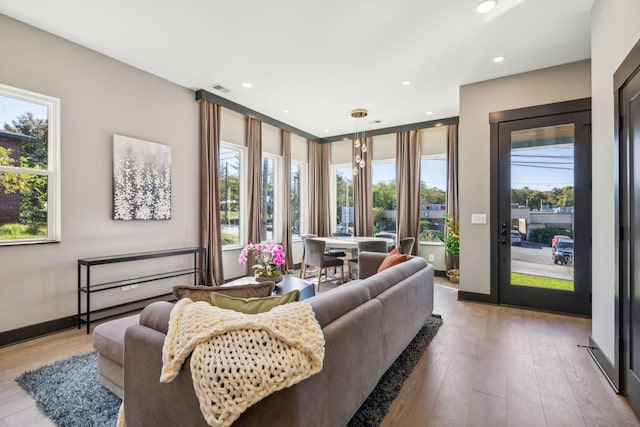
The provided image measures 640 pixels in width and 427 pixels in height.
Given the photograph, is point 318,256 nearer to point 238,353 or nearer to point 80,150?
point 80,150

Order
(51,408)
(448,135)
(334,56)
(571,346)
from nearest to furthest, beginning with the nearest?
(51,408) < (571,346) < (334,56) < (448,135)

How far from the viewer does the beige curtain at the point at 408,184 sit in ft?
19.6

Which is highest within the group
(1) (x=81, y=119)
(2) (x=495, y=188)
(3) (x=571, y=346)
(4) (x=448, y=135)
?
(4) (x=448, y=135)

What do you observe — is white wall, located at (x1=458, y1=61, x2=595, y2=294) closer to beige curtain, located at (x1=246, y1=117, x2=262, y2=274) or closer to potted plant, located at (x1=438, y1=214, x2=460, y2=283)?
potted plant, located at (x1=438, y1=214, x2=460, y2=283)

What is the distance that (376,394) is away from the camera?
200 centimetres

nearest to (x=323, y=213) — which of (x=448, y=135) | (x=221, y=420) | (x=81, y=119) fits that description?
(x=448, y=135)

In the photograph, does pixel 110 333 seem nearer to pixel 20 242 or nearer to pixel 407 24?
pixel 20 242

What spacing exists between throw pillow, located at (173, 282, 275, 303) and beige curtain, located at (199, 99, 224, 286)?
3061mm

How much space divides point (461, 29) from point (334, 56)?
1.32m

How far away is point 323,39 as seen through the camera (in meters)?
3.13

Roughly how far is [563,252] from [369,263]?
2302 mm

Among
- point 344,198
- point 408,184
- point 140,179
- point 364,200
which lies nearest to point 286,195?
point 344,198

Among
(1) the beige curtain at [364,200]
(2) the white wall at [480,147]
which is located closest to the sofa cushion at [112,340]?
(2) the white wall at [480,147]

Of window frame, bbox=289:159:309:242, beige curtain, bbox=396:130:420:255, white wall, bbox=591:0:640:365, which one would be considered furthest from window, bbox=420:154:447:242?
white wall, bbox=591:0:640:365
